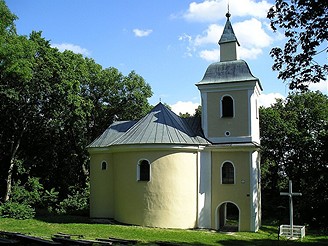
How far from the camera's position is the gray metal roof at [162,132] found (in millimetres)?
20266

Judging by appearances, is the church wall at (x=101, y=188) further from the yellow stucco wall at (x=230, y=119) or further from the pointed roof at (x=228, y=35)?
the pointed roof at (x=228, y=35)

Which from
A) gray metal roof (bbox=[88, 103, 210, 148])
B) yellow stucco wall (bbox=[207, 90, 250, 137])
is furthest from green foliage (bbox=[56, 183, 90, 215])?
yellow stucco wall (bbox=[207, 90, 250, 137])

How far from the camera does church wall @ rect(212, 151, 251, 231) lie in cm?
2003

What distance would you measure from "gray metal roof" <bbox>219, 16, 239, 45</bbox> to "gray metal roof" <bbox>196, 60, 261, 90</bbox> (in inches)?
54.4

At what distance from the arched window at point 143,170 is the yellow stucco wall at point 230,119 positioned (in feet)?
13.8

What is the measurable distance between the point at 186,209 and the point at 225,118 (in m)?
5.71

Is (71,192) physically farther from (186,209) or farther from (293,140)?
(293,140)

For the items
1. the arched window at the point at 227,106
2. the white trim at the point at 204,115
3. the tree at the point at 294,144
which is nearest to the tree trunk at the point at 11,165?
the white trim at the point at 204,115

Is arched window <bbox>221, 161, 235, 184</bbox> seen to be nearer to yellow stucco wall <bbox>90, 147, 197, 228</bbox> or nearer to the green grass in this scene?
yellow stucco wall <bbox>90, 147, 197, 228</bbox>

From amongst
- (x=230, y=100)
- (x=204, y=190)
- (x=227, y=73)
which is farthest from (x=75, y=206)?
(x=227, y=73)

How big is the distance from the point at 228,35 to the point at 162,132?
754 cm

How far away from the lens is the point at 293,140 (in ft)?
99.7

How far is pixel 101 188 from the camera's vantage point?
23.0 metres

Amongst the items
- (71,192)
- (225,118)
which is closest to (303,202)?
(225,118)
